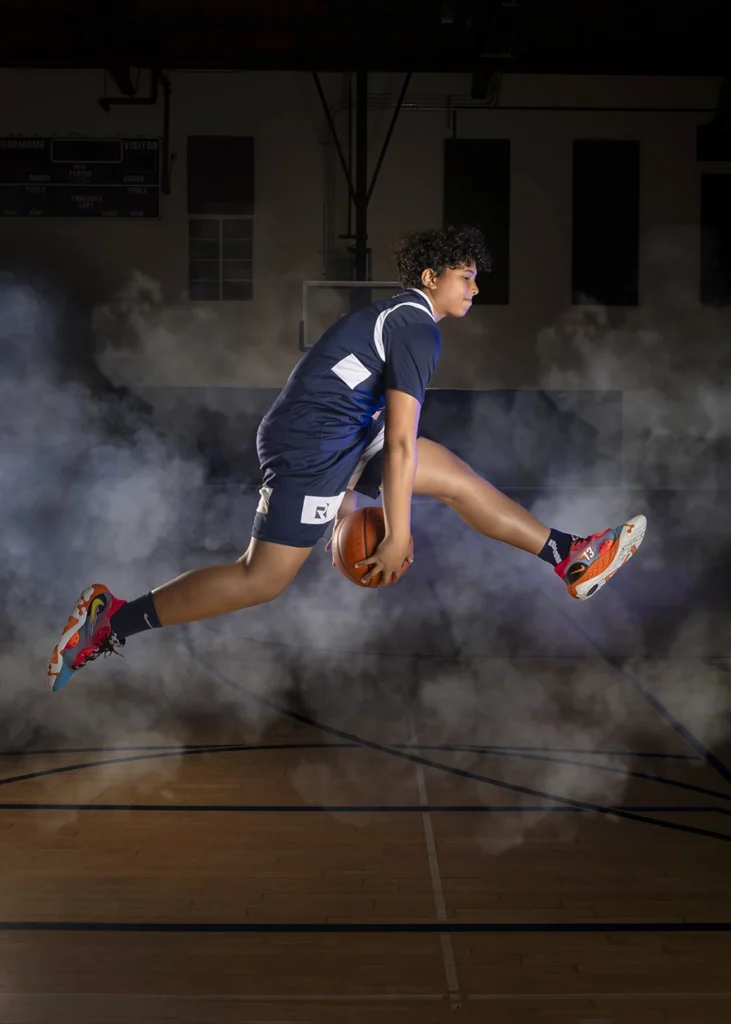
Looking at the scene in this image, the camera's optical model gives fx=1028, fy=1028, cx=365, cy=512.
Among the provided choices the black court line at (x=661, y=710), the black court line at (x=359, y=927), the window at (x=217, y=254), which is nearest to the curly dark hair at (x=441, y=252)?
the black court line at (x=359, y=927)

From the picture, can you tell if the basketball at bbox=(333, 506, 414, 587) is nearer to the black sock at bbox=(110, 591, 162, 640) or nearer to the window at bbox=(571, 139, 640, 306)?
the black sock at bbox=(110, 591, 162, 640)

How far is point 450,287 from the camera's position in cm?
250

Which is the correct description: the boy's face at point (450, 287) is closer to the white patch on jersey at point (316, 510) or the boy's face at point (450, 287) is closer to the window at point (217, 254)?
the white patch on jersey at point (316, 510)

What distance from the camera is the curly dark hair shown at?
2.46 meters

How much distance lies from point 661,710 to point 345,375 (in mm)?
1818

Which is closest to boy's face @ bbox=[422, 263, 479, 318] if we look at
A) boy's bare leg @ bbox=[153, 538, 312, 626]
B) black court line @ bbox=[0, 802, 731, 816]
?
boy's bare leg @ bbox=[153, 538, 312, 626]

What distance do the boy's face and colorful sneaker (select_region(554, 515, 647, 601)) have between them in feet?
2.27

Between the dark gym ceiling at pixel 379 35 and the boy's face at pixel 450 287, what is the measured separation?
→ 5.06m

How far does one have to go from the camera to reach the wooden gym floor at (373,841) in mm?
1780

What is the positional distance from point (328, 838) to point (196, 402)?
8.23m

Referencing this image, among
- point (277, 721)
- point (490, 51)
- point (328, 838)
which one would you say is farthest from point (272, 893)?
point (490, 51)

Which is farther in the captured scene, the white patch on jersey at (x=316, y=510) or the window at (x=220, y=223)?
the window at (x=220, y=223)

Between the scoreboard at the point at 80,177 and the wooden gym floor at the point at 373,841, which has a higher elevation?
the scoreboard at the point at 80,177

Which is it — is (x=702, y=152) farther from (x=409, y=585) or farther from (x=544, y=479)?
(x=409, y=585)
